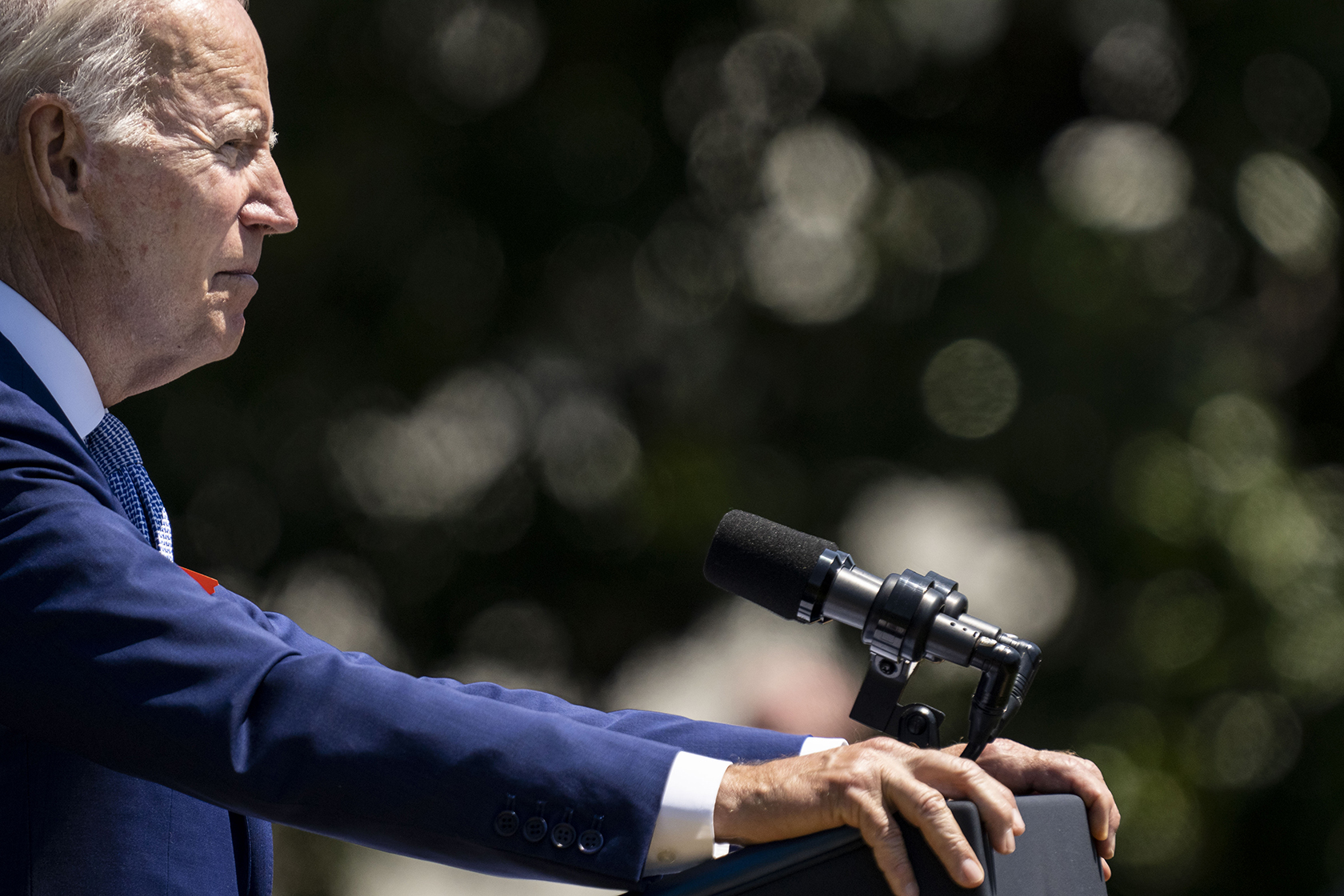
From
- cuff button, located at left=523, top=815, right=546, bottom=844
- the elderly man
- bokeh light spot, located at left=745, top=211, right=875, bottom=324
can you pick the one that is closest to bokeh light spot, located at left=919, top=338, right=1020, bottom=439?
bokeh light spot, located at left=745, top=211, right=875, bottom=324

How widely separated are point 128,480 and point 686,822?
0.98m

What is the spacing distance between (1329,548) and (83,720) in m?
3.66

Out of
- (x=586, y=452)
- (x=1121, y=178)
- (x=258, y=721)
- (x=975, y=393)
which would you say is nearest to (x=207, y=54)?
(x=258, y=721)

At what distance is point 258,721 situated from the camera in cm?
118

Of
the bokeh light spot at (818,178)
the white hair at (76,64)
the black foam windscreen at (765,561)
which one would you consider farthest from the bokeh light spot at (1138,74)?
the white hair at (76,64)

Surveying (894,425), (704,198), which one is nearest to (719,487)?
(894,425)

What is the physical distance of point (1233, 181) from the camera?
386 cm

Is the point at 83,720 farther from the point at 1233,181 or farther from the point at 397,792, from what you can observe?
the point at 1233,181

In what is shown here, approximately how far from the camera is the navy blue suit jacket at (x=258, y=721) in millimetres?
1153

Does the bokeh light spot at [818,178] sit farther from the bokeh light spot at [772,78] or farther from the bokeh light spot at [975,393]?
the bokeh light spot at [975,393]

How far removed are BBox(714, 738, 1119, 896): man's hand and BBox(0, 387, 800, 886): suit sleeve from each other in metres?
0.10

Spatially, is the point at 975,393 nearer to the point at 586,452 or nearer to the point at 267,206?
the point at 586,452

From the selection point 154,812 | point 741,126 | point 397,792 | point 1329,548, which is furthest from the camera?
point 741,126

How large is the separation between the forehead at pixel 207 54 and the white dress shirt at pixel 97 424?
0.38m
